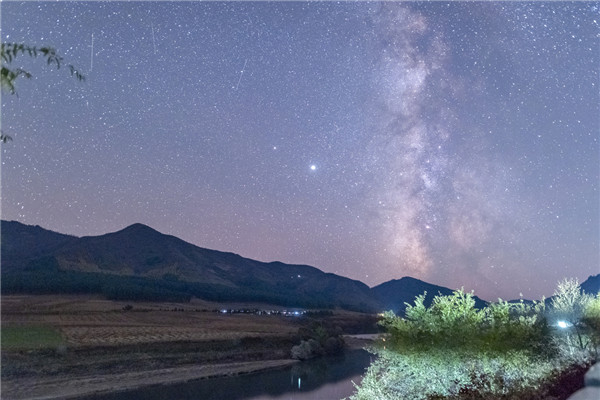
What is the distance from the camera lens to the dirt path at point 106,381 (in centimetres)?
5150

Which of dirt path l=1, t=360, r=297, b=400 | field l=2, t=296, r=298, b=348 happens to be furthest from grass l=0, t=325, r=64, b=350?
dirt path l=1, t=360, r=297, b=400

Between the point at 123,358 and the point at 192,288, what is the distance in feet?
434

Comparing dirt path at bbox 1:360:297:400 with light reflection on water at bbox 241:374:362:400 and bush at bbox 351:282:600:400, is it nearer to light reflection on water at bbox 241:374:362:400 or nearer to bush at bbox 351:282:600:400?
light reflection on water at bbox 241:374:362:400

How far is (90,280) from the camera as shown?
145 m

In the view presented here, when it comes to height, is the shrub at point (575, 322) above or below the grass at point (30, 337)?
above

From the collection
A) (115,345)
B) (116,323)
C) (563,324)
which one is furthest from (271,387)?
(116,323)

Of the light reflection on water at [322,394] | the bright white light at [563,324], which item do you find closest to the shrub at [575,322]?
the bright white light at [563,324]

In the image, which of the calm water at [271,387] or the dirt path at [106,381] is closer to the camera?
the dirt path at [106,381]

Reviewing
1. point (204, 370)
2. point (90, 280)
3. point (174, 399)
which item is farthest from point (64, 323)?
point (90, 280)

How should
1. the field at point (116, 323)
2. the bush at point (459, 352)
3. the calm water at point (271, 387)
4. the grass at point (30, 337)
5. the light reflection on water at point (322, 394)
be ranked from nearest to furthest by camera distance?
the bush at point (459, 352) < the light reflection on water at point (322, 394) < the calm water at point (271, 387) < the grass at point (30, 337) < the field at point (116, 323)

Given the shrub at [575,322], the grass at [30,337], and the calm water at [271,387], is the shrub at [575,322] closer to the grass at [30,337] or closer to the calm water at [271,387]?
the calm water at [271,387]

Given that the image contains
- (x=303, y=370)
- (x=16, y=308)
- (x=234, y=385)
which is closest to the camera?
(x=234, y=385)

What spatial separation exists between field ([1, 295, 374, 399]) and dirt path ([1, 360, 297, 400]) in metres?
0.10

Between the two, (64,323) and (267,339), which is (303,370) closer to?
(267,339)
